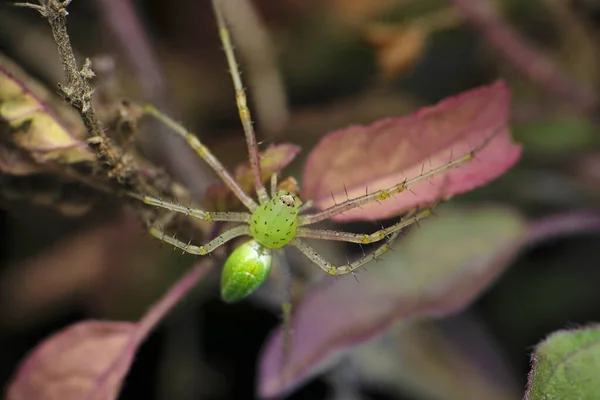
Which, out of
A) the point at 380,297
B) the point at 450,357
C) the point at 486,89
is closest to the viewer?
the point at 486,89

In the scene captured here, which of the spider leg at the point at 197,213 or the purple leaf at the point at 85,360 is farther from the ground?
the spider leg at the point at 197,213

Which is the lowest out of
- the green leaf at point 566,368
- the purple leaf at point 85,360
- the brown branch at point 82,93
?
the green leaf at point 566,368

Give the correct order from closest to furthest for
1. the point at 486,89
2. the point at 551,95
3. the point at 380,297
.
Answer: the point at 486,89, the point at 380,297, the point at 551,95

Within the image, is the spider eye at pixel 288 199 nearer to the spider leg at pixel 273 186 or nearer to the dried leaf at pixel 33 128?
the spider leg at pixel 273 186

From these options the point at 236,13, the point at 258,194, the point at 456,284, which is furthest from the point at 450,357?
the point at 236,13

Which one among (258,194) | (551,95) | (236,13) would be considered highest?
(236,13)

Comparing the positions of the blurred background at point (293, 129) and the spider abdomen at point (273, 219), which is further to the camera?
the blurred background at point (293, 129)

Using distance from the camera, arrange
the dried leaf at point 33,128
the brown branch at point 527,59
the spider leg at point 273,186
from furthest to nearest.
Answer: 1. the brown branch at point 527,59
2. the spider leg at point 273,186
3. the dried leaf at point 33,128

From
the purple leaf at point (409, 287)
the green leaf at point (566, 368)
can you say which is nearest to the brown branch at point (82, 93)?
the purple leaf at point (409, 287)

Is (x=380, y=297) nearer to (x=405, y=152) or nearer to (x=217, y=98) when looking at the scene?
(x=405, y=152)
